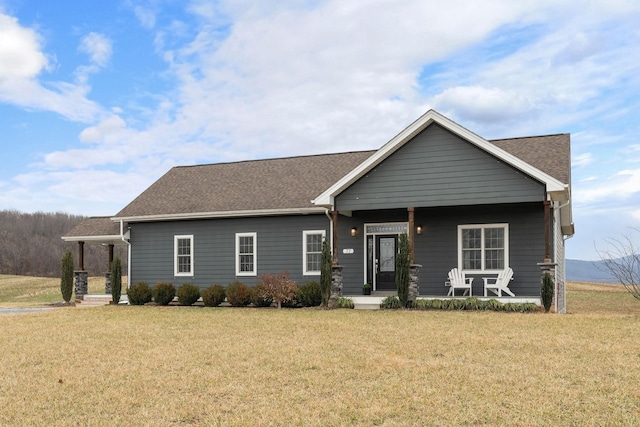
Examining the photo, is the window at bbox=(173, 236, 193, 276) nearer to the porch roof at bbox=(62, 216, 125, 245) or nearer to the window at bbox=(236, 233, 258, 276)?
the window at bbox=(236, 233, 258, 276)

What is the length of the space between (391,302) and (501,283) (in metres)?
3.32

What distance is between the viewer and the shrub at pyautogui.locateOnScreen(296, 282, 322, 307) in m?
19.0

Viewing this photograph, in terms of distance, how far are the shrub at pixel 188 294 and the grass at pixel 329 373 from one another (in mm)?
6290

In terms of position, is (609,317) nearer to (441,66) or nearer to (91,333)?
(441,66)

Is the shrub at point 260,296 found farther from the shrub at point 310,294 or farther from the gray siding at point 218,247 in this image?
the gray siding at point 218,247

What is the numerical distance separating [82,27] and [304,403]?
1520 centimetres

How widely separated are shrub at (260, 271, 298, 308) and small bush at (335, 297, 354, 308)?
154 centimetres

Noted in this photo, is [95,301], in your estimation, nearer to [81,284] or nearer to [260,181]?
[81,284]

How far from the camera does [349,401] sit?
7.03 metres

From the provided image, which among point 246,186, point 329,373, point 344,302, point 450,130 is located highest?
point 450,130

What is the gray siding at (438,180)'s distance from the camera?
1700cm

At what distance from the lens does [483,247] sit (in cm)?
1880

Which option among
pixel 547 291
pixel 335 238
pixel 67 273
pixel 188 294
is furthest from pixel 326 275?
pixel 67 273

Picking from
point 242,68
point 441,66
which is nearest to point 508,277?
point 441,66
